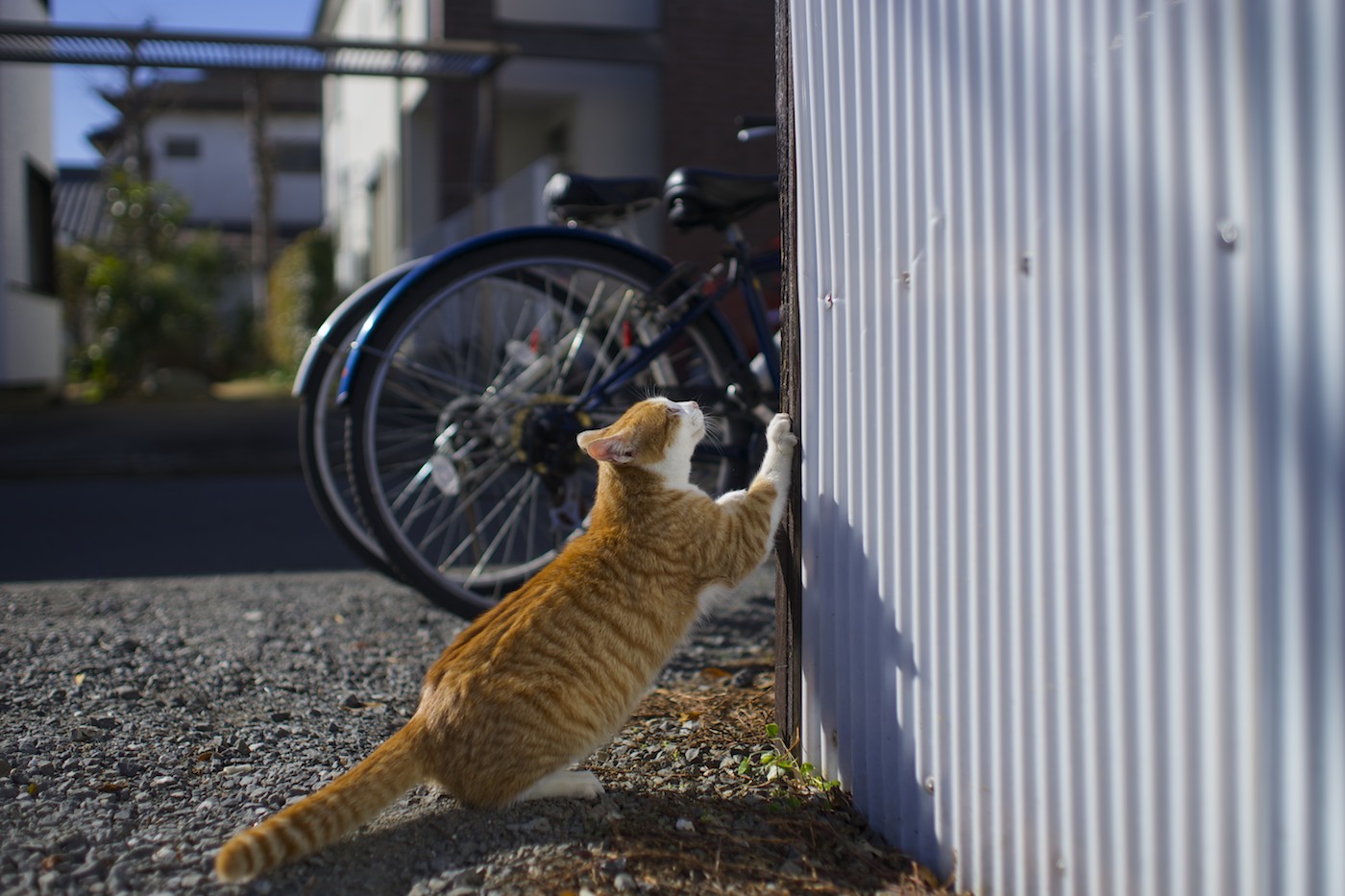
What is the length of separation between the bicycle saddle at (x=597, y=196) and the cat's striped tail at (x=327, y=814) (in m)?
1.71

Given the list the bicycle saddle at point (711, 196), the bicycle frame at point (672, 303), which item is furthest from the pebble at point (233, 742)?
the bicycle saddle at point (711, 196)

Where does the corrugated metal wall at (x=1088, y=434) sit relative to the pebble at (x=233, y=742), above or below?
above

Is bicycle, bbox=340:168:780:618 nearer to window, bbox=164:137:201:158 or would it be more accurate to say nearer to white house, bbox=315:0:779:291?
white house, bbox=315:0:779:291

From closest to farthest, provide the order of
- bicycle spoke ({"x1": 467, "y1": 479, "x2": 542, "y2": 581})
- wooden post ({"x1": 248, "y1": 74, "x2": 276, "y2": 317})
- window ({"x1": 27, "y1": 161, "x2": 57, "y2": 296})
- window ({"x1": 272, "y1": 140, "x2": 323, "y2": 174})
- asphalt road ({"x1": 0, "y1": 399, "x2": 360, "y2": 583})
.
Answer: bicycle spoke ({"x1": 467, "y1": 479, "x2": 542, "y2": 581}), asphalt road ({"x1": 0, "y1": 399, "x2": 360, "y2": 583}), window ({"x1": 27, "y1": 161, "x2": 57, "y2": 296}), wooden post ({"x1": 248, "y1": 74, "x2": 276, "y2": 317}), window ({"x1": 272, "y1": 140, "x2": 323, "y2": 174})

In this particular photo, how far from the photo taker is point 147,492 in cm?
649

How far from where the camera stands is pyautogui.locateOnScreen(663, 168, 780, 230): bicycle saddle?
300 centimetres

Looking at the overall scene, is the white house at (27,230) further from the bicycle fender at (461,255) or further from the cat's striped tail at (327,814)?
the cat's striped tail at (327,814)

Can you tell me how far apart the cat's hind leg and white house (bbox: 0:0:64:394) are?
10442 millimetres

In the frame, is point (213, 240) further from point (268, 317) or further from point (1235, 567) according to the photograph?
point (1235, 567)

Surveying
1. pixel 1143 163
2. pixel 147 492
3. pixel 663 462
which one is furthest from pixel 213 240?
pixel 1143 163

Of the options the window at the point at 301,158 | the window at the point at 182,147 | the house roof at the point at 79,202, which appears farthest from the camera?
the window at the point at 182,147

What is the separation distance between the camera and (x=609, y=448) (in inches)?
89.7

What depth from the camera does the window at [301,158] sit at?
32.2 meters

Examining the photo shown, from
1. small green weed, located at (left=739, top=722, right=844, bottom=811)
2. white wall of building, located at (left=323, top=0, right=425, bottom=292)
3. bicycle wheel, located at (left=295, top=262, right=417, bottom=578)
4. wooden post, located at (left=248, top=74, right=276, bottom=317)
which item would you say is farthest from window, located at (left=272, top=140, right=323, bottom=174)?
small green weed, located at (left=739, top=722, right=844, bottom=811)
